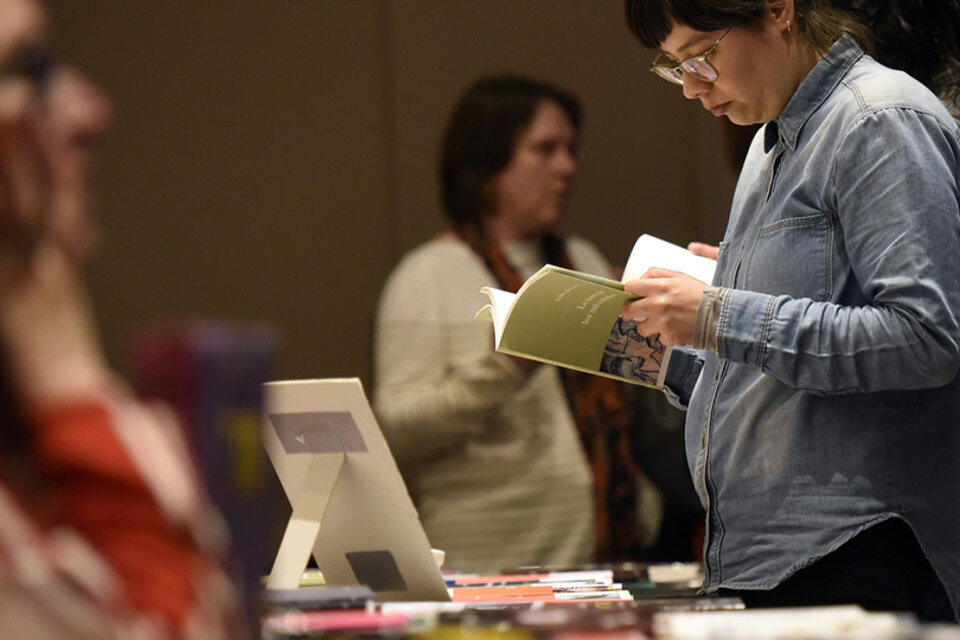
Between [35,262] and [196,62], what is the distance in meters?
2.85

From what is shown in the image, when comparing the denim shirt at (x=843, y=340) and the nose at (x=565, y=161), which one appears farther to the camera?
the nose at (x=565, y=161)

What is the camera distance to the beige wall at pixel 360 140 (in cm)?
344

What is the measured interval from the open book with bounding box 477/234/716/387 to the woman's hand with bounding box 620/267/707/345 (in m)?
0.03

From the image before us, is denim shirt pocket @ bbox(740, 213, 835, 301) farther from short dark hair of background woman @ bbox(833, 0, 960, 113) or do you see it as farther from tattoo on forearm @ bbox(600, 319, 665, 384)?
short dark hair of background woman @ bbox(833, 0, 960, 113)

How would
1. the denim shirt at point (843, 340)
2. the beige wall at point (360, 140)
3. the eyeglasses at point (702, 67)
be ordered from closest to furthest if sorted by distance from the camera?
1. the denim shirt at point (843, 340)
2. the eyeglasses at point (702, 67)
3. the beige wall at point (360, 140)

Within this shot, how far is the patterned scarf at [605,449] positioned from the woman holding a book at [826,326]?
4.81 ft

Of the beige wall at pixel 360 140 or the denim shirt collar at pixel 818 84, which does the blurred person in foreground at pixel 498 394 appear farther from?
the denim shirt collar at pixel 818 84

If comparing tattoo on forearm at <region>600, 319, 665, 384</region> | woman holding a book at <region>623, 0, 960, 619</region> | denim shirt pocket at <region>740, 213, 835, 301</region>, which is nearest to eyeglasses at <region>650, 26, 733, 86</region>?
woman holding a book at <region>623, 0, 960, 619</region>

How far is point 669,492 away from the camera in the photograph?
3.04 metres

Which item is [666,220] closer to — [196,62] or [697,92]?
[196,62]

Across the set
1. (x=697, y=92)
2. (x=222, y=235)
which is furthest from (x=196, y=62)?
(x=697, y=92)

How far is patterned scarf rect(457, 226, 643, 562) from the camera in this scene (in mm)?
3129

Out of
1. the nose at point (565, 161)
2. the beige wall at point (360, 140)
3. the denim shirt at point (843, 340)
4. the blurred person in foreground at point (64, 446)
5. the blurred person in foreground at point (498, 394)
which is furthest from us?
the beige wall at point (360, 140)

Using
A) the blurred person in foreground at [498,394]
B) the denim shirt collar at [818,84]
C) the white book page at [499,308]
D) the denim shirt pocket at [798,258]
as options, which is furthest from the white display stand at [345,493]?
the blurred person in foreground at [498,394]
